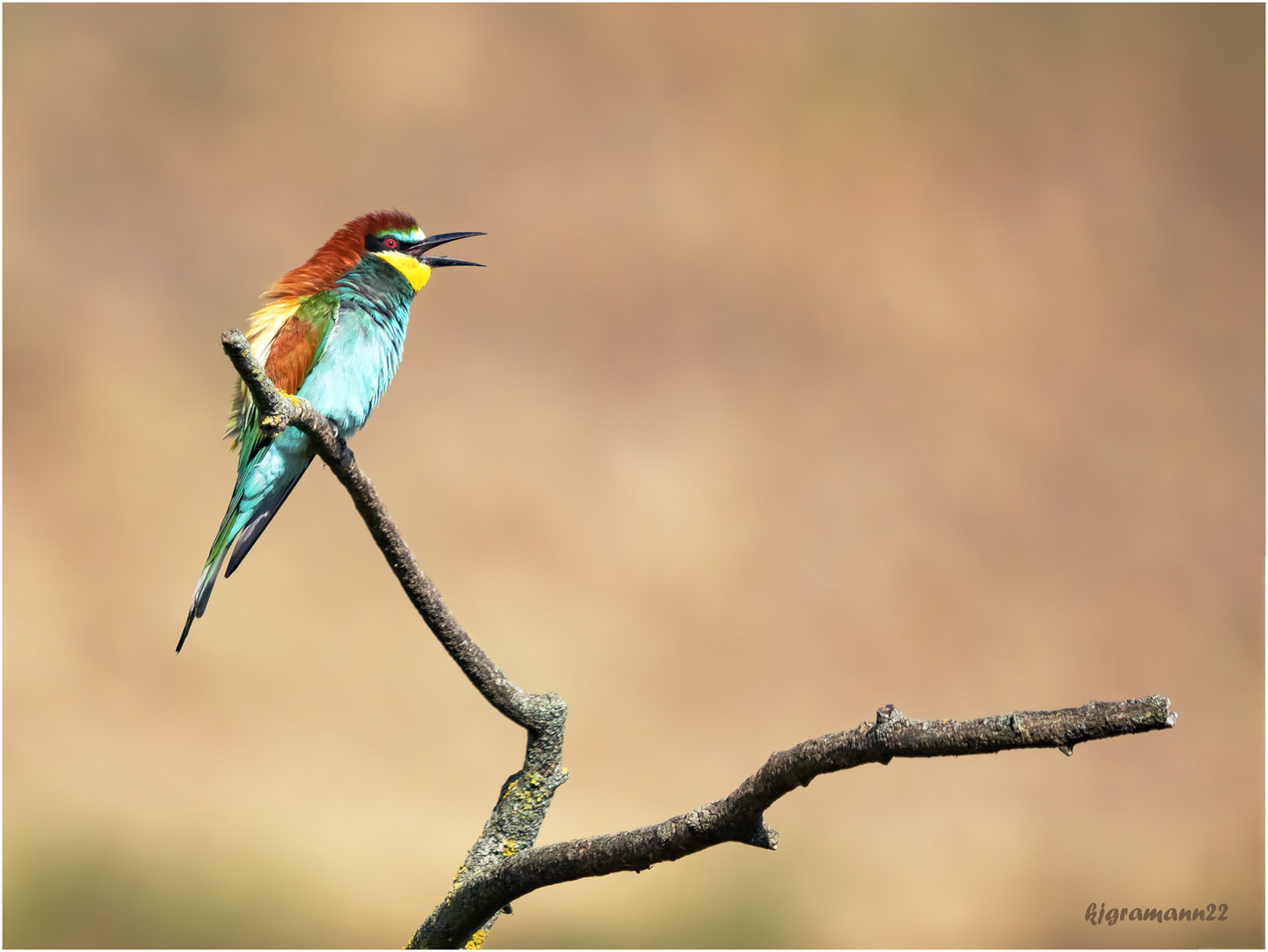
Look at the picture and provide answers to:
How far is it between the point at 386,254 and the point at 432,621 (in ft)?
2.49

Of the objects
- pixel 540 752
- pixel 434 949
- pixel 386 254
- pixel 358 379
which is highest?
pixel 386 254

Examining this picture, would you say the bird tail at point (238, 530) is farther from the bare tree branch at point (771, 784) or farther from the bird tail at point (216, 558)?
the bare tree branch at point (771, 784)

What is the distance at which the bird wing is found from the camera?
1.21 metres

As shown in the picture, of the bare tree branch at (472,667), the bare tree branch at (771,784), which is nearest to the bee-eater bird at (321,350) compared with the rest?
the bare tree branch at (472,667)

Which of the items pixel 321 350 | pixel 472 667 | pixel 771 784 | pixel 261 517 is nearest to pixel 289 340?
pixel 321 350

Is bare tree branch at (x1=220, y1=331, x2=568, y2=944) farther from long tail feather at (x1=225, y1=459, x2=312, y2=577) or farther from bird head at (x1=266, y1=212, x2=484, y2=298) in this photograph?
bird head at (x1=266, y1=212, x2=484, y2=298)

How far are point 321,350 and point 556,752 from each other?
655 mm

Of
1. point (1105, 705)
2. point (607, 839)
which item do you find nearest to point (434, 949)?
point (607, 839)

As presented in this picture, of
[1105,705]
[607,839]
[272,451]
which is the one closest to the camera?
[1105,705]

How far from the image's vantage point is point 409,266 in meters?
1.37

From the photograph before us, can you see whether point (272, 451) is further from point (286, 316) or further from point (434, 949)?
point (434, 949)

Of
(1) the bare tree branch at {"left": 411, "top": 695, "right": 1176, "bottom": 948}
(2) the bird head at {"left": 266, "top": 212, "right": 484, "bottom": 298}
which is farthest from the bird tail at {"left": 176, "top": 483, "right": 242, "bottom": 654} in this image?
(1) the bare tree branch at {"left": 411, "top": 695, "right": 1176, "bottom": 948}

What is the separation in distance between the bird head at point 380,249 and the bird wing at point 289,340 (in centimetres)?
6

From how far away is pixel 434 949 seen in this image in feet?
2.31
